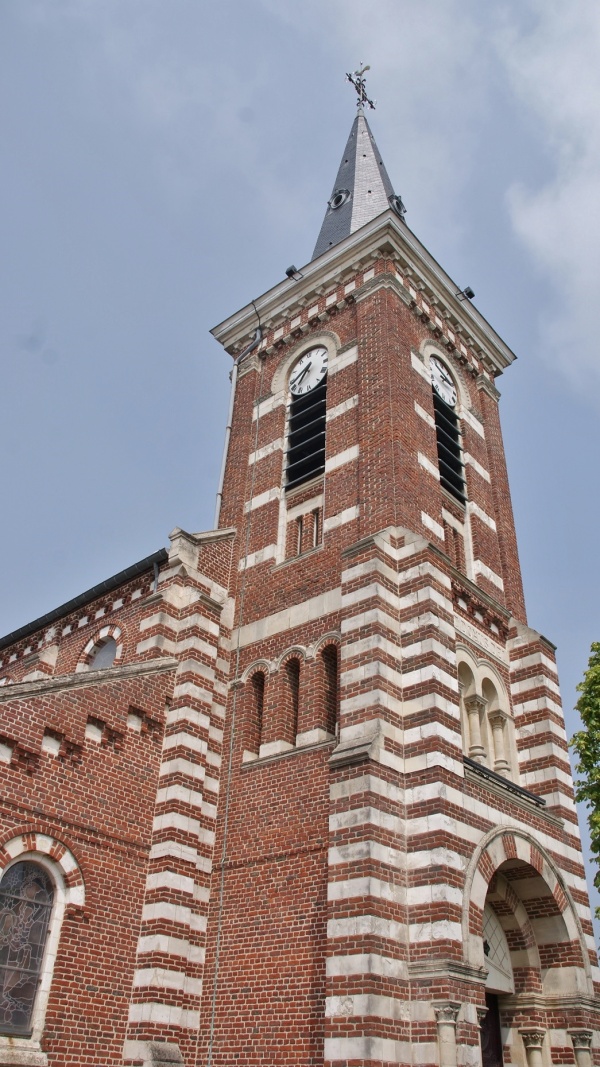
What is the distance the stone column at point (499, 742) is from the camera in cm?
1700

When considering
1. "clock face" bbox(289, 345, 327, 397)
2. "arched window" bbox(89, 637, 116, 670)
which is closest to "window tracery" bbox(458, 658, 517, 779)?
"arched window" bbox(89, 637, 116, 670)

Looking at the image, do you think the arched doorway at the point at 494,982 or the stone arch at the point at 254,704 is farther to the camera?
the stone arch at the point at 254,704

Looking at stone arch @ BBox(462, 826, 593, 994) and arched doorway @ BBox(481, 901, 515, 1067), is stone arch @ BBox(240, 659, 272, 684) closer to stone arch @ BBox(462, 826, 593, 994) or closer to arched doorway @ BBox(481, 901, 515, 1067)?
stone arch @ BBox(462, 826, 593, 994)

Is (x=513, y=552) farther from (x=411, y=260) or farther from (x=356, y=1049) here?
(x=356, y=1049)

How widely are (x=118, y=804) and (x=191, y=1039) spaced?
3.82 meters

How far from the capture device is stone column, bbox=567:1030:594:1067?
1410 cm

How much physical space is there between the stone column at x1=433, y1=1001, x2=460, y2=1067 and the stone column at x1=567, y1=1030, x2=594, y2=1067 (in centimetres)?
358

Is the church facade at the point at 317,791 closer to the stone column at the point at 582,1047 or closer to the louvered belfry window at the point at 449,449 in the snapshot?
the stone column at the point at 582,1047

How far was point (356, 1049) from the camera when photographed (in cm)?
1150

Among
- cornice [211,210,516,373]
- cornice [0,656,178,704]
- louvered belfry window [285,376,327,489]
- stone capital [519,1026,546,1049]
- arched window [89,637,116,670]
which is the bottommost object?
stone capital [519,1026,546,1049]

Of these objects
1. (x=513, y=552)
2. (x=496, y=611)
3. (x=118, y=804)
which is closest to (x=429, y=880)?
(x=118, y=804)

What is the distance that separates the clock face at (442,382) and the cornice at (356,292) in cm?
170

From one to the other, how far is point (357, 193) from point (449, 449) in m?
11.1

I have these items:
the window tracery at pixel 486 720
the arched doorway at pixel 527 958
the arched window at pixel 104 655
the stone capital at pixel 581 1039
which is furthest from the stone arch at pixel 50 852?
the stone capital at pixel 581 1039
